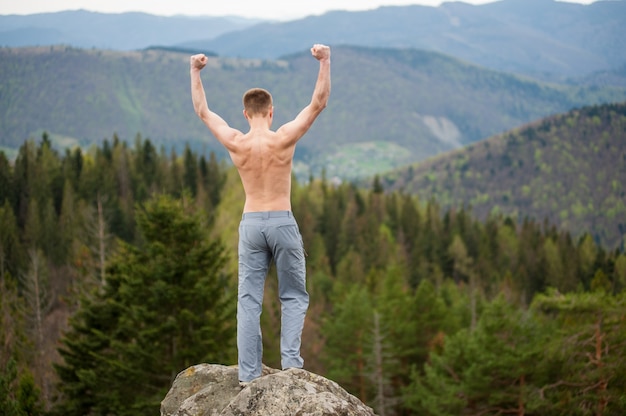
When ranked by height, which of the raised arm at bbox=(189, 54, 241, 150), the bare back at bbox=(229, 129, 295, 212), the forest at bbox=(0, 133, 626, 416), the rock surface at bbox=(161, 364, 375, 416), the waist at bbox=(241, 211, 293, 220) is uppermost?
the raised arm at bbox=(189, 54, 241, 150)

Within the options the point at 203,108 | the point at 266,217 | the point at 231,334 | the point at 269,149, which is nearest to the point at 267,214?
the point at 266,217

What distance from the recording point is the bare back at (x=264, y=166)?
31.2 ft

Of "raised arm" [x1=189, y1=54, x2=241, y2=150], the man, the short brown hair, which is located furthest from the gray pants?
the short brown hair

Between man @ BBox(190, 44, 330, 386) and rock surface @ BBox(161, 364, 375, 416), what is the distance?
463mm

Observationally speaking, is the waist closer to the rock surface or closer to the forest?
the rock surface

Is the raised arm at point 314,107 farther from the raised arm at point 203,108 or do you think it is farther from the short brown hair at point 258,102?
the raised arm at point 203,108

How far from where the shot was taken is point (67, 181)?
10819 centimetres

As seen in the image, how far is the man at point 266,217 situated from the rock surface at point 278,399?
18.2 inches

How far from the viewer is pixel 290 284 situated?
984 cm

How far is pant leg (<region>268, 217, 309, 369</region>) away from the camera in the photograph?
954 cm

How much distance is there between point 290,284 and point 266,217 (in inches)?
39.5

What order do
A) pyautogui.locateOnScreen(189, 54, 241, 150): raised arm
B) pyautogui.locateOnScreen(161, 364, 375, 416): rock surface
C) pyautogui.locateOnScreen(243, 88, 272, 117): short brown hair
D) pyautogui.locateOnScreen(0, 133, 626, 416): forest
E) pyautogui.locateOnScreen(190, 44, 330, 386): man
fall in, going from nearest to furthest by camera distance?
pyautogui.locateOnScreen(161, 364, 375, 416): rock surface → pyautogui.locateOnScreen(190, 44, 330, 386): man → pyautogui.locateOnScreen(243, 88, 272, 117): short brown hair → pyautogui.locateOnScreen(189, 54, 241, 150): raised arm → pyautogui.locateOnScreen(0, 133, 626, 416): forest

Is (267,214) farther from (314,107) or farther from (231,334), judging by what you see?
(231,334)

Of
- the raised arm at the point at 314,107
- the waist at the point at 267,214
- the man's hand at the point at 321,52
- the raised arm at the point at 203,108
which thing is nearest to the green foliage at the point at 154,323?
the raised arm at the point at 203,108
